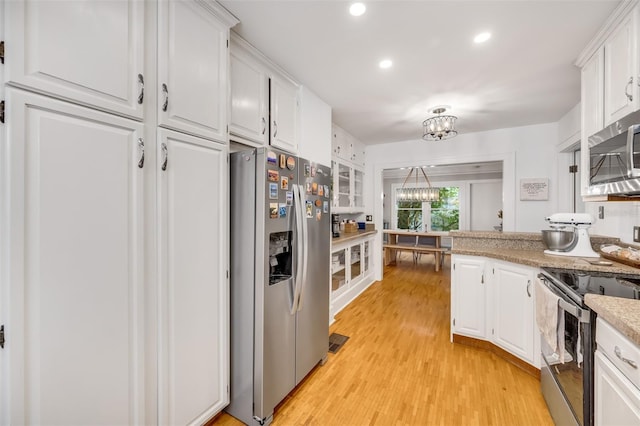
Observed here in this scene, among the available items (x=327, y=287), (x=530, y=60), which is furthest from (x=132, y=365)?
(x=530, y=60)

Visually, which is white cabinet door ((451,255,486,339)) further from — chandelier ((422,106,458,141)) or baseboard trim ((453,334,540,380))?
chandelier ((422,106,458,141))

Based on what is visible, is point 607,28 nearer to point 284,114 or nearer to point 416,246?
point 284,114

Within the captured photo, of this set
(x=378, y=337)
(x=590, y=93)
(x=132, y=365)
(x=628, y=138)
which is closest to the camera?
(x=132, y=365)

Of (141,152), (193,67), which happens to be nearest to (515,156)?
(193,67)

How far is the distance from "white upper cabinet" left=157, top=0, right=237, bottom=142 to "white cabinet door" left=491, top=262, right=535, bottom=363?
2.51m

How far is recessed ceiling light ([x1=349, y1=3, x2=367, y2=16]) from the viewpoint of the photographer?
1.52 m

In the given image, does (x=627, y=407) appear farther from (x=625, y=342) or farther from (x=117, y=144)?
(x=117, y=144)

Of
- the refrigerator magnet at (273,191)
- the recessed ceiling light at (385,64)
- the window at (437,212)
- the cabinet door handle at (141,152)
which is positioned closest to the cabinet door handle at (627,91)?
the recessed ceiling light at (385,64)

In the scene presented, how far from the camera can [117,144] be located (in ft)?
3.59

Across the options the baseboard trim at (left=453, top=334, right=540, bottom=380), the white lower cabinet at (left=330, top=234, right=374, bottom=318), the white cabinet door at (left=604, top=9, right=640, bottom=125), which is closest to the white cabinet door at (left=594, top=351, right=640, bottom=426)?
the baseboard trim at (left=453, top=334, right=540, bottom=380)

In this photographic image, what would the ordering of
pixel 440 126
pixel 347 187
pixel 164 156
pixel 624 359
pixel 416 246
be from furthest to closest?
pixel 416 246 → pixel 347 187 → pixel 440 126 → pixel 164 156 → pixel 624 359

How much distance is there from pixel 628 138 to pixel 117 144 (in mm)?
2524

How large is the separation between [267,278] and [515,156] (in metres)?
4.02

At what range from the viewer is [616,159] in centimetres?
149
